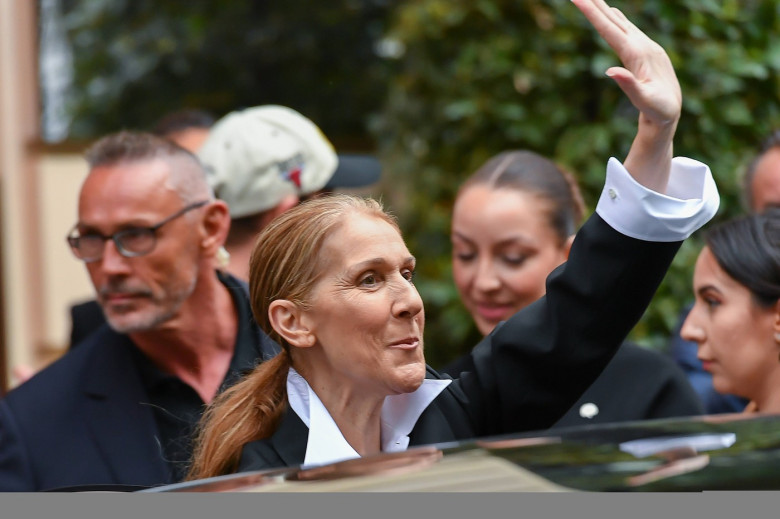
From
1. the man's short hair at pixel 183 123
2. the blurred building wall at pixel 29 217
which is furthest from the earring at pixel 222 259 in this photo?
the blurred building wall at pixel 29 217

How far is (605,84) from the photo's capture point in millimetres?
4629

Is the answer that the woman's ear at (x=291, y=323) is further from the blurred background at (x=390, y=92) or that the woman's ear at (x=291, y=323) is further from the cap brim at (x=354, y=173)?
the blurred background at (x=390, y=92)

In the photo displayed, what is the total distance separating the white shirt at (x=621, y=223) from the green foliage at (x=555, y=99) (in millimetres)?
2288

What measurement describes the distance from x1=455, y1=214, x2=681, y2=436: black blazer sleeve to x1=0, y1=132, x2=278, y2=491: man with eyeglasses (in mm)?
700

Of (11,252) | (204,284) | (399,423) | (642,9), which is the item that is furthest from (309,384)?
(11,252)

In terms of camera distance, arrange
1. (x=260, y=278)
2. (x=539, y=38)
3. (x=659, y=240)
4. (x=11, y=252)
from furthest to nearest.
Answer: (x=11, y=252), (x=539, y=38), (x=260, y=278), (x=659, y=240)

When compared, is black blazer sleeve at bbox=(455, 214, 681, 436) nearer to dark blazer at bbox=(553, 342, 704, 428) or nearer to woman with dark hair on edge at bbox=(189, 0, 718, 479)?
woman with dark hair on edge at bbox=(189, 0, 718, 479)

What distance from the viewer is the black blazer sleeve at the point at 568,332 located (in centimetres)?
212

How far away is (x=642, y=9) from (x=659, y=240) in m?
2.53

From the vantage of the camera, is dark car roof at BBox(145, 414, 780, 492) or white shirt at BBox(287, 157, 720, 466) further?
white shirt at BBox(287, 157, 720, 466)

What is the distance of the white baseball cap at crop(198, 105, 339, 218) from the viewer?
383 centimetres

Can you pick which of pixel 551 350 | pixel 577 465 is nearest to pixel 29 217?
pixel 551 350

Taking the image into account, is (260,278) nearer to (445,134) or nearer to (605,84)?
(605,84)

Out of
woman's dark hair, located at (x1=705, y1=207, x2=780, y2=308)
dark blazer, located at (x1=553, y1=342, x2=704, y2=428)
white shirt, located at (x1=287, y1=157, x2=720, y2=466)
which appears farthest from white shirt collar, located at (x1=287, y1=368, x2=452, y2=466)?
woman's dark hair, located at (x1=705, y1=207, x2=780, y2=308)
